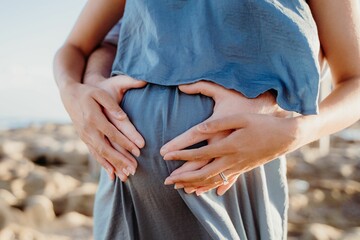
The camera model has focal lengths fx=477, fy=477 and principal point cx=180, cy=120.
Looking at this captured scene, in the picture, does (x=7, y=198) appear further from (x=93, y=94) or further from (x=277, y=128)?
(x=277, y=128)

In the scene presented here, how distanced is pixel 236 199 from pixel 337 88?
12.9 inches

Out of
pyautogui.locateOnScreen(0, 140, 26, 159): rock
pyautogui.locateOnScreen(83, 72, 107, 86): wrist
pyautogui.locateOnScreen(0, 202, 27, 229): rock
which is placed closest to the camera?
pyautogui.locateOnScreen(83, 72, 107, 86): wrist

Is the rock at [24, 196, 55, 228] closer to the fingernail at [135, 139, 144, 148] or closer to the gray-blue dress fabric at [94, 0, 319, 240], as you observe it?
the gray-blue dress fabric at [94, 0, 319, 240]

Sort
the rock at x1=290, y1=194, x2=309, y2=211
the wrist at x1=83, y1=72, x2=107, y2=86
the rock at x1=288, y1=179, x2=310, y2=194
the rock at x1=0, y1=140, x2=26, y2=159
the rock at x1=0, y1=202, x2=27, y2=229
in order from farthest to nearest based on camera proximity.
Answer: the rock at x1=0, y1=140, x2=26, y2=159 → the rock at x1=288, y1=179, x2=310, y2=194 → the rock at x1=290, y1=194, x2=309, y2=211 → the rock at x1=0, y1=202, x2=27, y2=229 → the wrist at x1=83, y1=72, x2=107, y2=86

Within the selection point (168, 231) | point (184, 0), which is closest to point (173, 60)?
point (184, 0)

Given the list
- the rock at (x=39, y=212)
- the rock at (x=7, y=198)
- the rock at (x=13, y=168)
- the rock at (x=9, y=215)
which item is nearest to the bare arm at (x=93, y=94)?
the rock at (x=9, y=215)

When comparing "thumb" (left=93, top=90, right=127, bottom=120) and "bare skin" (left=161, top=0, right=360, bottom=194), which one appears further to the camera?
"thumb" (left=93, top=90, right=127, bottom=120)

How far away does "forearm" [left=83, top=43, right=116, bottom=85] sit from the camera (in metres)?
1.18

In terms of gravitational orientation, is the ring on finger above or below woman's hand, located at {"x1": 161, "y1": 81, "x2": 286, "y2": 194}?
below

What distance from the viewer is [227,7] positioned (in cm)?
96

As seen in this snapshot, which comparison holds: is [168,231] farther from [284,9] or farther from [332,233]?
[332,233]

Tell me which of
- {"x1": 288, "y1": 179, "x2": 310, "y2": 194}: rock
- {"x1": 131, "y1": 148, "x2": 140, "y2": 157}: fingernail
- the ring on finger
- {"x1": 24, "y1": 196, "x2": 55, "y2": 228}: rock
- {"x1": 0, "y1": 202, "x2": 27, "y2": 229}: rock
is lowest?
{"x1": 288, "y1": 179, "x2": 310, "y2": 194}: rock

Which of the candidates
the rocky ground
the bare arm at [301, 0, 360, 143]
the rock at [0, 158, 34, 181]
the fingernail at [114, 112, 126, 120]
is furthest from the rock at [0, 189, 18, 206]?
the bare arm at [301, 0, 360, 143]

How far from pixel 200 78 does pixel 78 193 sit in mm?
2652
